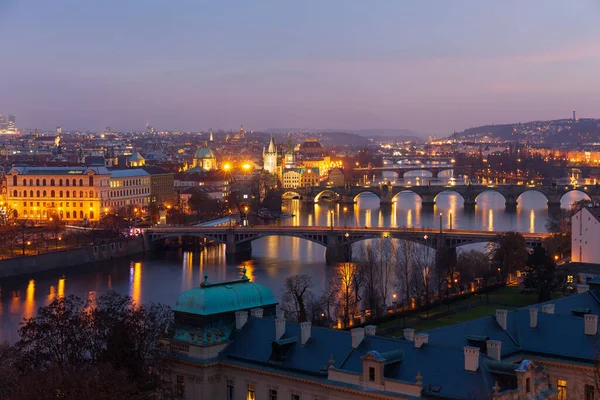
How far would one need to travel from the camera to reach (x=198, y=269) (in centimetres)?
3111

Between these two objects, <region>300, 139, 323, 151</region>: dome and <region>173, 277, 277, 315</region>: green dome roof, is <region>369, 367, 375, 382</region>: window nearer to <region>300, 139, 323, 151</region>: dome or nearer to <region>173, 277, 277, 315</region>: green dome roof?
<region>173, 277, 277, 315</region>: green dome roof

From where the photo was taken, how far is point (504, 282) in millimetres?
23297

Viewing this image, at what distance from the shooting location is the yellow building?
151ft

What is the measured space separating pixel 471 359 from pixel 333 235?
2430cm

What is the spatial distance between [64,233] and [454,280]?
1817cm

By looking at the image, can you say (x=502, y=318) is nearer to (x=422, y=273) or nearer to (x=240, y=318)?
(x=240, y=318)

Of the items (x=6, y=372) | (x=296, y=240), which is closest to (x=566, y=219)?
(x=296, y=240)

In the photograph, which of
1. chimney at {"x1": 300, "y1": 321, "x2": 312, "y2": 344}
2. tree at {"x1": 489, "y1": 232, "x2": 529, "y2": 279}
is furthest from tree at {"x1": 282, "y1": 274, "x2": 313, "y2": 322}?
chimney at {"x1": 300, "y1": 321, "x2": 312, "y2": 344}

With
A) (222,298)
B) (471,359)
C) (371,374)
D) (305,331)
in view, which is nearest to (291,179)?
(222,298)

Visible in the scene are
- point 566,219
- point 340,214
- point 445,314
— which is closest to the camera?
point 445,314

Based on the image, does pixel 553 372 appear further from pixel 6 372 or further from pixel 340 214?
pixel 340 214

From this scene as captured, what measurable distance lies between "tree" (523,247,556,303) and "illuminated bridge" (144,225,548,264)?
9.71 m

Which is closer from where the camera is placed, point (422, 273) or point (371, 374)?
point (371, 374)

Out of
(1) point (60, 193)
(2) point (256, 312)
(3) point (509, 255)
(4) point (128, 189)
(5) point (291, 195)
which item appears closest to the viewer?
(2) point (256, 312)
